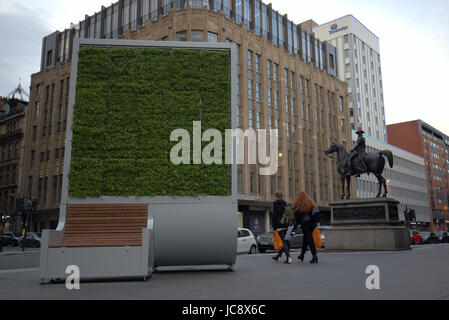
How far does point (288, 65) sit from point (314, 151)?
12036mm

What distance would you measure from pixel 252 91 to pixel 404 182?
57261 mm

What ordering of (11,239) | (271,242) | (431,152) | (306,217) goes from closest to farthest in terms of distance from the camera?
(306,217)
(271,242)
(11,239)
(431,152)

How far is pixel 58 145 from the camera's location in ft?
178

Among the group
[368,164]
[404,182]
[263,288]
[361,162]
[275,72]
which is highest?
[275,72]

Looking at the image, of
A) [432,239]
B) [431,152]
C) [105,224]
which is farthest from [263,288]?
[431,152]

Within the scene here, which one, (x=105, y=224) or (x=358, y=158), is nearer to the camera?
(x=105, y=224)

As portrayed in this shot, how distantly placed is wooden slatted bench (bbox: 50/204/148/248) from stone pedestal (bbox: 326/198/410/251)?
41.1 ft

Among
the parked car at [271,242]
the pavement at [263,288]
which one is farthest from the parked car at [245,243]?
the pavement at [263,288]

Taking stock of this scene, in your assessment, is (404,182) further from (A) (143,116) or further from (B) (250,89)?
(A) (143,116)

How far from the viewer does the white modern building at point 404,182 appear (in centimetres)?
7656

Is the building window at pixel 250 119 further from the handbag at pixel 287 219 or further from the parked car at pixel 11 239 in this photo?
the handbag at pixel 287 219

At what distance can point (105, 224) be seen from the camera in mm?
8656

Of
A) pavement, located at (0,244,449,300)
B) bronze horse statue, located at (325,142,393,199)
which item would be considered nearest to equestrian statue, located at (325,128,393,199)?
bronze horse statue, located at (325,142,393,199)
